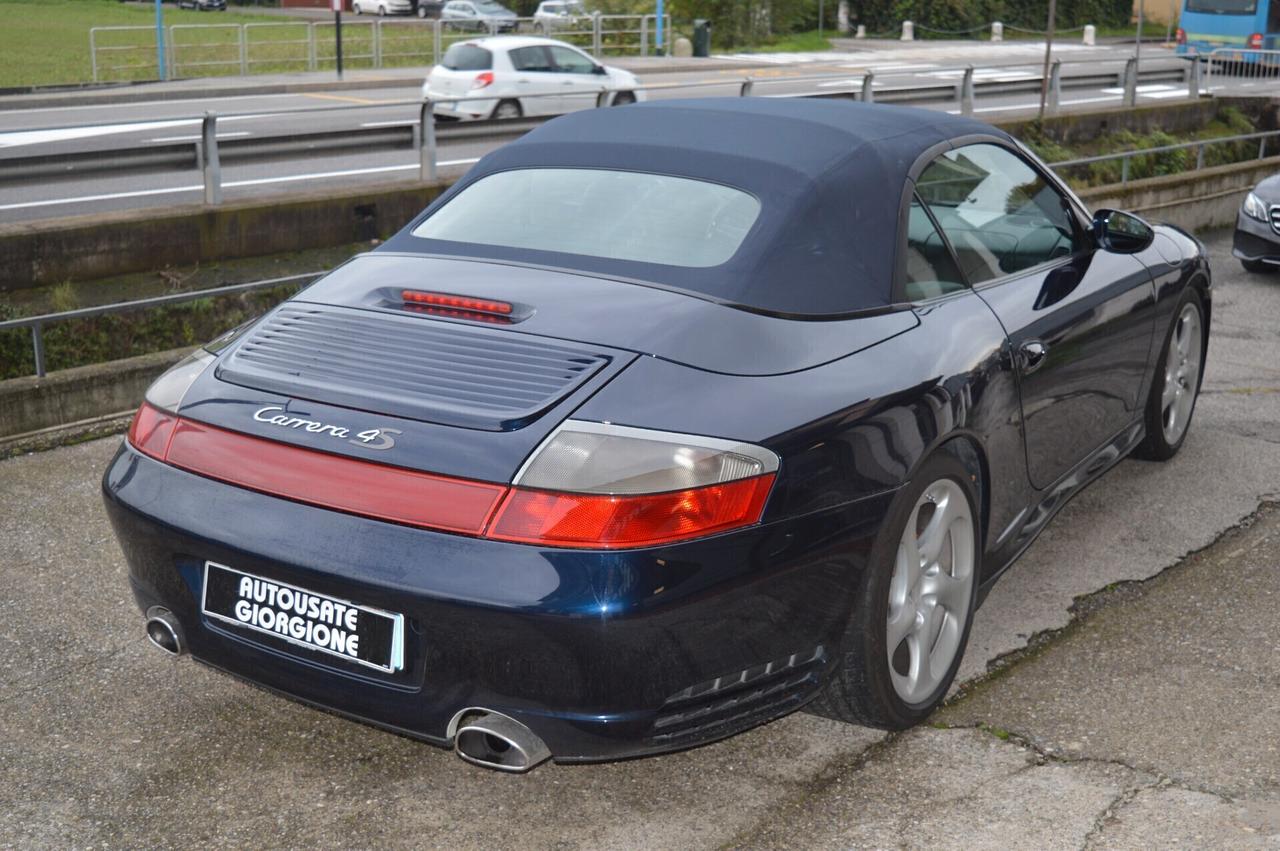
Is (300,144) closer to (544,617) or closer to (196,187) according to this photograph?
(196,187)

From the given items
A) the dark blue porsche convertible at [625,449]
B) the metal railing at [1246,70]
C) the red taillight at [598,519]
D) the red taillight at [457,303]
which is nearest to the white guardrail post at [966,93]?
the metal railing at [1246,70]

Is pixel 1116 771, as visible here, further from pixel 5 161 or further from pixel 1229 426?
pixel 5 161

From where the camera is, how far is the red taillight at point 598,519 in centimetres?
289

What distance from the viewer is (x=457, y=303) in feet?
11.6

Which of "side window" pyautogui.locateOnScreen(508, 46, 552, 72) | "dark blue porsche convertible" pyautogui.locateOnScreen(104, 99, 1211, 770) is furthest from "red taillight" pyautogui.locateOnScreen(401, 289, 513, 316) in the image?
"side window" pyautogui.locateOnScreen(508, 46, 552, 72)

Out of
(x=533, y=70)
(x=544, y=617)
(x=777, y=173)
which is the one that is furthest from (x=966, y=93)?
(x=544, y=617)

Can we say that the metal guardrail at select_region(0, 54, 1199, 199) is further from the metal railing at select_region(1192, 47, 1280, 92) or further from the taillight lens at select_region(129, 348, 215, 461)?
the metal railing at select_region(1192, 47, 1280, 92)

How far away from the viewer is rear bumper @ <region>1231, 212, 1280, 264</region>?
1048cm

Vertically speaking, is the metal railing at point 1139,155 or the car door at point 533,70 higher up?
the car door at point 533,70

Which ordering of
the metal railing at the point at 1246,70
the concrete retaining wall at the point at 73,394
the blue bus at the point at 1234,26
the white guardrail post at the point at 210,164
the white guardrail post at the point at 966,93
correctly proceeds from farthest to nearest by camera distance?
1. the blue bus at the point at 1234,26
2. the metal railing at the point at 1246,70
3. the white guardrail post at the point at 966,93
4. the white guardrail post at the point at 210,164
5. the concrete retaining wall at the point at 73,394

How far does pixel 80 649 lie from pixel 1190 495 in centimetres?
407

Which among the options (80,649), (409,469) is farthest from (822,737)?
(80,649)

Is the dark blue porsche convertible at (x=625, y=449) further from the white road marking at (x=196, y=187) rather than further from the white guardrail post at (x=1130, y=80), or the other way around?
the white guardrail post at (x=1130, y=80)

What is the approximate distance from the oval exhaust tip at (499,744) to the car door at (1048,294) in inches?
73.6
